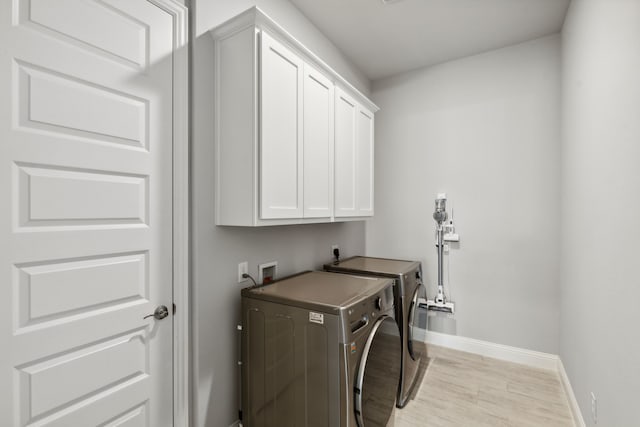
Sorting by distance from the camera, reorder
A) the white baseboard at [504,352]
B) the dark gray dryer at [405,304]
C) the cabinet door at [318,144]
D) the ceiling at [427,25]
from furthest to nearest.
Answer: the white baseboard at [504,352]
the ceiling at [427,25]
the dark gray dryer at [405,304]
the cabinet door at [318,144]

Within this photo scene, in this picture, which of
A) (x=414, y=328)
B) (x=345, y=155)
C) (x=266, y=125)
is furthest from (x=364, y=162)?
(x=414, y=328)

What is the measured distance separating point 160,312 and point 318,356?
74 cm

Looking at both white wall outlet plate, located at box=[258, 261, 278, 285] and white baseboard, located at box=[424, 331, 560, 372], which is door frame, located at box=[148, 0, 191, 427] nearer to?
white wall outlet plate, located at box=[258, 261, 278, 285]

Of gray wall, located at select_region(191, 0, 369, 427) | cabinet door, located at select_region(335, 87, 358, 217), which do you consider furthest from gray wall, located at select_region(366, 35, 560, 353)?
gray wall, located at select_region(191, 0, 369, 427)

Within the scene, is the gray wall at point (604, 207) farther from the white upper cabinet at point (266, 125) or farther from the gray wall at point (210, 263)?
the gray wall at point (210, 263)

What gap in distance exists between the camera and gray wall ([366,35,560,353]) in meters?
2.51

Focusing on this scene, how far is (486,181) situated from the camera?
273 centimetres

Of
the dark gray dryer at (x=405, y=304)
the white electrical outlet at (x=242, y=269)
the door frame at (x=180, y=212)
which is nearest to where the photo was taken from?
the door frame at (x=180, y=212)

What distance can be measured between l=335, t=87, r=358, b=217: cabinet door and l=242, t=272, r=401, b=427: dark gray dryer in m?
0.71

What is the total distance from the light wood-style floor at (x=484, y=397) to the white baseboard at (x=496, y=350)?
0.06 metres

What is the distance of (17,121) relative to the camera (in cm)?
98

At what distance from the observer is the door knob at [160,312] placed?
4.47 feet

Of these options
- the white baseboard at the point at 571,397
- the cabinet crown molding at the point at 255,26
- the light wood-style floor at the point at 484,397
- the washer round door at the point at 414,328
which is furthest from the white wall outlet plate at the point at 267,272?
the white baseboard at the point at 571,397

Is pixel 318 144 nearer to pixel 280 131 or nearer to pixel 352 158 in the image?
pixel 280 131
